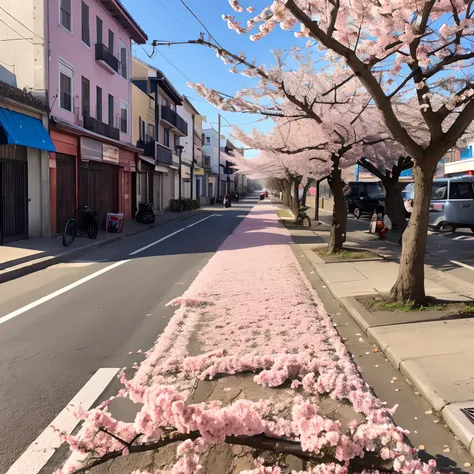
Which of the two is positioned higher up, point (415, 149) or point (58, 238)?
point (415, 149)

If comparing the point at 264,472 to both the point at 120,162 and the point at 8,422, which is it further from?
the point at 120,162

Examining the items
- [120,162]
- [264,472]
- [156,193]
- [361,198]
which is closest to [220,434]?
[264,472]

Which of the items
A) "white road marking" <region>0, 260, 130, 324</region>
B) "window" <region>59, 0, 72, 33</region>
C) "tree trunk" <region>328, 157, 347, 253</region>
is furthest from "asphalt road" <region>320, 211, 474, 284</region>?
"window" <region>59, 0, 72, 33</region>

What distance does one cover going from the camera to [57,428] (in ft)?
11.5

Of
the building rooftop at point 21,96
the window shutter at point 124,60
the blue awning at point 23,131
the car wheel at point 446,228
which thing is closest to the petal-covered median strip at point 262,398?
the blue awning at point 23,131

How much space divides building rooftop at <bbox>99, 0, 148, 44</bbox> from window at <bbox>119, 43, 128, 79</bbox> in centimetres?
101

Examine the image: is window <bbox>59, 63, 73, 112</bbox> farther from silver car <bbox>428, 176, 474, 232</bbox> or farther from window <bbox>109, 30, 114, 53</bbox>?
silver car <bbox>428, 176, 474, 232</bbox>

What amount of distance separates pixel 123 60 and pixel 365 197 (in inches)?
680

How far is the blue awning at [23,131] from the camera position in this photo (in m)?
12.6

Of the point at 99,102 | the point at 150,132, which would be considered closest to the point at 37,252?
the point at 99,102

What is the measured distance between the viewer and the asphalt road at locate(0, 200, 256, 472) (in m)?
3.87

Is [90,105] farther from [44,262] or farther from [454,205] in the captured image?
[454,205]

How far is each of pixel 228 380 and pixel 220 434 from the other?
1.56 m

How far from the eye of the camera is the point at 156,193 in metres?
35.8
